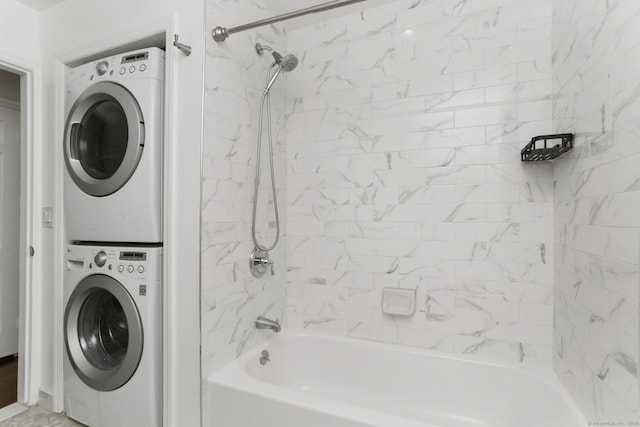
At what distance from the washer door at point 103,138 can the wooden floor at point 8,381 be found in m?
1.58

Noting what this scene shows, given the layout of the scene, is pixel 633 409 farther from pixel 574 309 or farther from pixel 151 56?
pixel 151 56

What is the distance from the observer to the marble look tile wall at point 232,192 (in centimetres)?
146

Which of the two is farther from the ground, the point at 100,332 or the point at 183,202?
the point at 183,202

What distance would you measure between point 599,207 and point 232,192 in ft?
5.11

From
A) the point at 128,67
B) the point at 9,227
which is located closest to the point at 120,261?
the point at 128,67

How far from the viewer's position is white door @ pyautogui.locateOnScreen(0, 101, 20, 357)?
8.36ft

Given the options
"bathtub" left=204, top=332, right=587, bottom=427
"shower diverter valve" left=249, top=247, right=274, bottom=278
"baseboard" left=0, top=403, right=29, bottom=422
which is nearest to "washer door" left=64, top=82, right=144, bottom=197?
"shower diverter valve" left=249, top=247, right=274, bottom=278

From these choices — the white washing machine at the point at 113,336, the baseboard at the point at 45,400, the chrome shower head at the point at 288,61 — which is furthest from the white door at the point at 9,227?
the chrome shower head at the point at 288,61

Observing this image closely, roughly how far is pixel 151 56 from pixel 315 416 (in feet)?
5.85

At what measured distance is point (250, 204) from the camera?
1.76 metres

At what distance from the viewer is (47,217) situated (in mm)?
1815

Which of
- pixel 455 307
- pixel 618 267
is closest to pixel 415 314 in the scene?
pixel 455 307

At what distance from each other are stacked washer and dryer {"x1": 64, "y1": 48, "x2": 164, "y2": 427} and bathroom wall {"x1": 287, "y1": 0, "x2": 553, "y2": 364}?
2.92ft

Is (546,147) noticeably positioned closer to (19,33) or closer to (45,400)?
(19,33)
